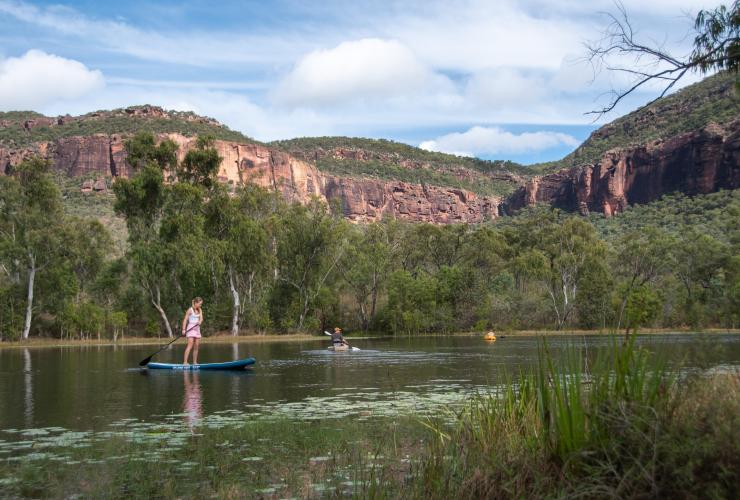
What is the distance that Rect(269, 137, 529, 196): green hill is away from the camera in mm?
179625

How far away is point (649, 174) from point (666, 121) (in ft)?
33.4

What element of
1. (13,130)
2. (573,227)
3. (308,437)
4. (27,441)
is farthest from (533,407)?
(13,130)

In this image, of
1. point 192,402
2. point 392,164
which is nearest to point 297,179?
point 392,164

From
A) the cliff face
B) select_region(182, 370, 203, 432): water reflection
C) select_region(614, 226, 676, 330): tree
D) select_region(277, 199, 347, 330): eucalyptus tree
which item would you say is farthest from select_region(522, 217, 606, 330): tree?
the cliff face

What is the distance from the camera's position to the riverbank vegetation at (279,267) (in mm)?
48875

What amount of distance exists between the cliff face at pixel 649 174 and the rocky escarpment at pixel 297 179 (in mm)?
24329

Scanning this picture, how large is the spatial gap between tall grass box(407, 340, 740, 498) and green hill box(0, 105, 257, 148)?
123 m

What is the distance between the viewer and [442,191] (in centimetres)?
18462

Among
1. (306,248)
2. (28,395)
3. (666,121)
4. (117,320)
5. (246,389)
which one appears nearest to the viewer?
(28,395)

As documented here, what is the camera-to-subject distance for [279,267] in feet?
199

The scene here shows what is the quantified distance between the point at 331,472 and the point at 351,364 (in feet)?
57.5

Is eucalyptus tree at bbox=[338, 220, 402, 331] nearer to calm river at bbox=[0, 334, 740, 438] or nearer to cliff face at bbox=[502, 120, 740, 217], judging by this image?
calm river at bbox=[0, 334, 740, 438]

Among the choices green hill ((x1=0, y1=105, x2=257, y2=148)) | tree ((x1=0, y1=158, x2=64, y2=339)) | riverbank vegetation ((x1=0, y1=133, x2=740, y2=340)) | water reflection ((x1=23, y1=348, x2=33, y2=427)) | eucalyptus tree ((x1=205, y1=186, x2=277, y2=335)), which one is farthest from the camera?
green hill ((x1=0, y1=105, x2=257, y2=148))

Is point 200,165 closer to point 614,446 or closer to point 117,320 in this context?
point 117,320
